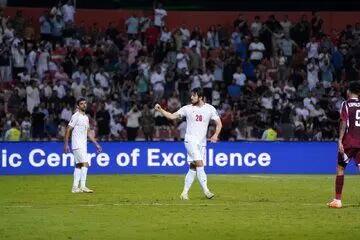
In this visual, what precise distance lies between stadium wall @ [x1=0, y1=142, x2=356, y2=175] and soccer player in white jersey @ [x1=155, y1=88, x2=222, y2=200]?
9.36 metres

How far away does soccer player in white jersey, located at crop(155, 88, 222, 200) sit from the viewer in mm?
18375

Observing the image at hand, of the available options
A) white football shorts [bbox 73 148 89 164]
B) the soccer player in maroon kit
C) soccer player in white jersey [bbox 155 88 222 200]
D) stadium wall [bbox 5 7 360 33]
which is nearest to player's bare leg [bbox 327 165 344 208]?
the soccer player in maroon kit

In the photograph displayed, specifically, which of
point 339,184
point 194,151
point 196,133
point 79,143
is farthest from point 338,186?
point 79,143

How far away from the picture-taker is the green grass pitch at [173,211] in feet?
42.5

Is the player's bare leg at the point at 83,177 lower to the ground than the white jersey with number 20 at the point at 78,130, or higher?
lower

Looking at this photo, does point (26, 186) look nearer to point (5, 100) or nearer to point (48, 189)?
point (48, 189)

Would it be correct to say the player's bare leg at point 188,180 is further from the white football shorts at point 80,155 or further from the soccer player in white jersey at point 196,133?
the white football shorts at point 80,155

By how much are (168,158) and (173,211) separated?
12221mm

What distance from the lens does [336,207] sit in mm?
16312

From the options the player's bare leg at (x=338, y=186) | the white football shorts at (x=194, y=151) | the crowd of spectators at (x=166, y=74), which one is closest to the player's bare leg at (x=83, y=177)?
the white football shorts at (x=194, y=151)

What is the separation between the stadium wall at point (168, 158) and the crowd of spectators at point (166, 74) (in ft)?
6.09

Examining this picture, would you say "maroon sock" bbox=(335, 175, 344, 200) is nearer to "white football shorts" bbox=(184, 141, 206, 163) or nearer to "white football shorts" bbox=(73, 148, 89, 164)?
"white football shorts" bbox=(184, 141, 206, 163)

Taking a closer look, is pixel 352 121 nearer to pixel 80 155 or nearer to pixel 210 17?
pixel 80 155

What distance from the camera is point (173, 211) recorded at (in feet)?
52.2
